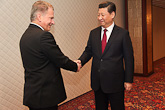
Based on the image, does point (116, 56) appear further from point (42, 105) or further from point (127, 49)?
point (42, 105)

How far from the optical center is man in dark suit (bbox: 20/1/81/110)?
148 cm

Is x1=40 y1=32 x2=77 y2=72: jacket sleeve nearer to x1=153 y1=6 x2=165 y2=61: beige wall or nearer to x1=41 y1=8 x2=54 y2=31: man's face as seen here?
x1=41 y1=8 x2=54 y2=31: man's face

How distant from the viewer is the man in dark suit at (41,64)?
148cm

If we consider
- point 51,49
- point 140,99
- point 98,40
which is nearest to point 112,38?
point 98,40

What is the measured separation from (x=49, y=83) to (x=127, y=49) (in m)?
0.94

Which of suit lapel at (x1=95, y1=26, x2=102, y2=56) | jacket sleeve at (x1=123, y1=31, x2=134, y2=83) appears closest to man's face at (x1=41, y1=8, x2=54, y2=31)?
suit lapel at (x1=95, y1=26, x2=102, y2=56)

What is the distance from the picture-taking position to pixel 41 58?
1490 mm

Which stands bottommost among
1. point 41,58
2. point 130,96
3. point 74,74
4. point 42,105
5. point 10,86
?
point 130,96

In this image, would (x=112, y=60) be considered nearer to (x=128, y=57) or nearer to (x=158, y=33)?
(x=128, y=57)

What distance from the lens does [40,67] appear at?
149 cm

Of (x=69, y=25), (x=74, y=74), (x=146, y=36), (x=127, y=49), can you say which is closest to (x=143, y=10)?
(x=146, y=36)

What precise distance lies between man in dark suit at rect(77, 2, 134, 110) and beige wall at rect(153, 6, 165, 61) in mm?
6669

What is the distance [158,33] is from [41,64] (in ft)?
26.8

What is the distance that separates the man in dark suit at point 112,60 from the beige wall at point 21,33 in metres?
1.34
